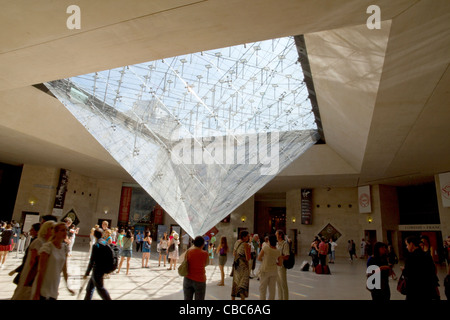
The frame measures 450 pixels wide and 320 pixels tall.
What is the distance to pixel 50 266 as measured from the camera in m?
2.66

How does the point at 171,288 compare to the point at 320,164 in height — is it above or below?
below

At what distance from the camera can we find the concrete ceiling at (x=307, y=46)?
13.8 feet

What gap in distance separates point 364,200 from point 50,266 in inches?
784

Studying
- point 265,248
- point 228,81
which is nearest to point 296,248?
point 228,81

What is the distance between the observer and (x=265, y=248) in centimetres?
430

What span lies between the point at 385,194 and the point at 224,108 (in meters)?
13.4

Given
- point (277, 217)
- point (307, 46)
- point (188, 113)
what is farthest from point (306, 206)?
point (307, 46)

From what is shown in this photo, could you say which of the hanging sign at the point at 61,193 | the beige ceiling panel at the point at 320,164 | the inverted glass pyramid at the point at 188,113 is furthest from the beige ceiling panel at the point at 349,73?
the hanging sign at the point at 61,193

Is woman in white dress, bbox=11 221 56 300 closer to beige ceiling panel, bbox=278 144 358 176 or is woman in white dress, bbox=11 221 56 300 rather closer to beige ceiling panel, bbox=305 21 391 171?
beige ceiling panel, bbox=305 21 391 171

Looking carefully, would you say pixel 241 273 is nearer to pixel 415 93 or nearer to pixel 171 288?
pixel 171 288

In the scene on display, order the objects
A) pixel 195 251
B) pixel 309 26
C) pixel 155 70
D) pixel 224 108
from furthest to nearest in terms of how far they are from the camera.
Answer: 1. pixel 224 108
2. pixel 155 70
3. pixel 309 26
4. pixel 195 251

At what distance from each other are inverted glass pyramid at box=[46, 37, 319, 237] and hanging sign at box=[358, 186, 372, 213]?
10.3 meters

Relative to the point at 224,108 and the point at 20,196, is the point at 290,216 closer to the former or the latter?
the point at 224,108

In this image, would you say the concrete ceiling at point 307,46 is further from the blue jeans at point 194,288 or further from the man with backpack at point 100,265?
the blue jeans at point 194,288
